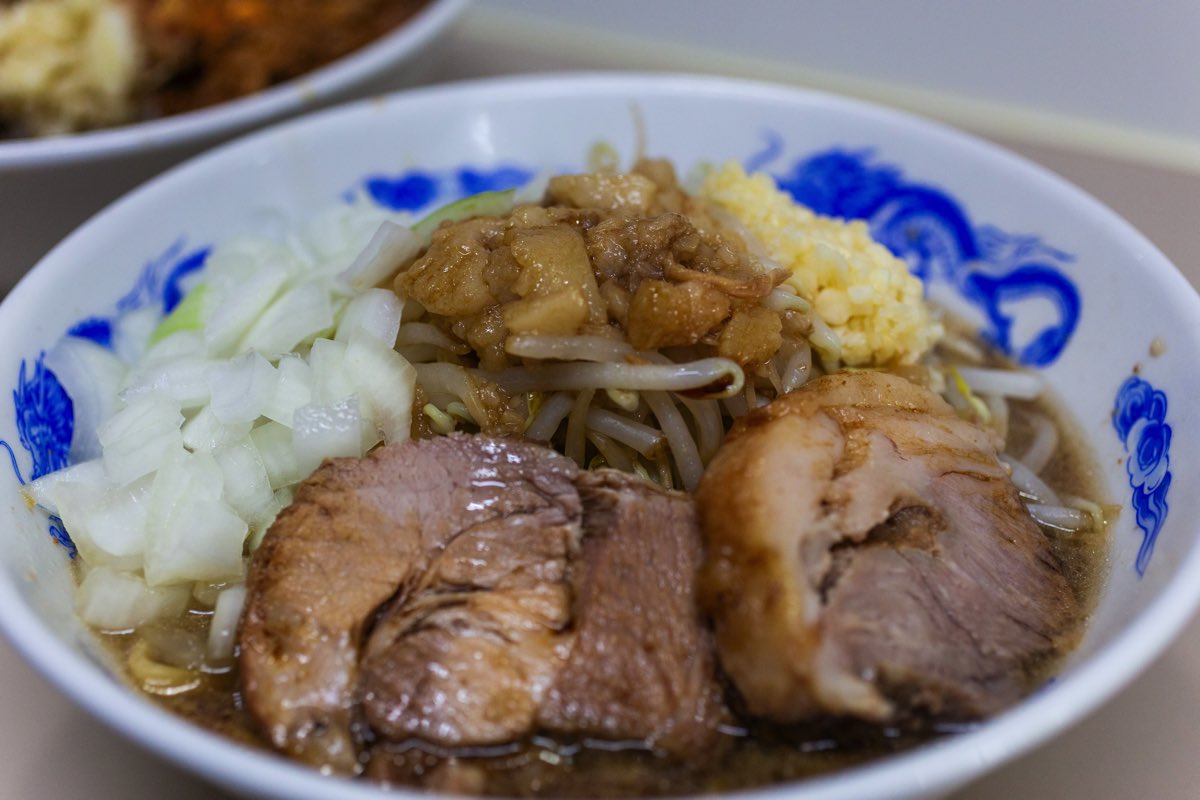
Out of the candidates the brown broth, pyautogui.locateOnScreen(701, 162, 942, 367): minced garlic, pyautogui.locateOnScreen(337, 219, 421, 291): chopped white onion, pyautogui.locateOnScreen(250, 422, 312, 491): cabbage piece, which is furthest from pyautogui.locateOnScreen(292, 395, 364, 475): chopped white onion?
pyautogui.locateOnScreen(701, 162, 942, 367): minced garlic

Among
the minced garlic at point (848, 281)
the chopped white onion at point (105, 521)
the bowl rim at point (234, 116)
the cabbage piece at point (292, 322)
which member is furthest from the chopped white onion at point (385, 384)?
the bowl rim at point (234, 116)

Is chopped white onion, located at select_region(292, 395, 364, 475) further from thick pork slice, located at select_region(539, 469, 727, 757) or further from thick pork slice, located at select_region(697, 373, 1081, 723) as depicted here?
thick pork slice, located at select_region(697, 373, 1081, 723)

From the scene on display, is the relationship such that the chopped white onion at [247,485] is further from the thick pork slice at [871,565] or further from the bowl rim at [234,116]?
the bowl rim at [234,116]

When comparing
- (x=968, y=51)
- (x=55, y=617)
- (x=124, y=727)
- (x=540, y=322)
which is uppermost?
(x=968, y=51)

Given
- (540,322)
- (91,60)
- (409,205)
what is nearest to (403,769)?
(540,322)

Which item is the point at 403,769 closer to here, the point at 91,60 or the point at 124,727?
the point at 124,727

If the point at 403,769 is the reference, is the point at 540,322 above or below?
above

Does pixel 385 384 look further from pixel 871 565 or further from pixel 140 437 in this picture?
pixel 871 565
